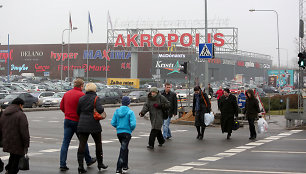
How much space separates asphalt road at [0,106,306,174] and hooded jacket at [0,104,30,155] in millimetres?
1714

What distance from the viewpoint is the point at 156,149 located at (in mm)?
15867

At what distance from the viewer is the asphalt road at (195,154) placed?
12.0 meters

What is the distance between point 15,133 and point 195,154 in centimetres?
596

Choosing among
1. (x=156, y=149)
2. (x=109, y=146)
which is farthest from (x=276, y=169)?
(x=109, y=146)

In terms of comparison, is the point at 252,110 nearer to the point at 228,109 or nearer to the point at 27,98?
the point at 228,109

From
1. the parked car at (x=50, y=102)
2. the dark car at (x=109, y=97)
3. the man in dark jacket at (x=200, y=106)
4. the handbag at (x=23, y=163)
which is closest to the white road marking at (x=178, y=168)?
the handbag at (x=23, y=163)

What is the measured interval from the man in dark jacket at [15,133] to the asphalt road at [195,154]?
5.17 feet

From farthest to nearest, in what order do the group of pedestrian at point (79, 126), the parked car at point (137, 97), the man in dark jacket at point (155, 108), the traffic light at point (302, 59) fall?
1. the parked car at point (137, 97)
2. the traffic light at point (302, 59)
3. the man in dark jacket at point (155, 108)
4. the group of pedestrian at point (79, 126)

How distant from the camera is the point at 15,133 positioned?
996 cm

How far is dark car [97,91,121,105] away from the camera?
52391mm

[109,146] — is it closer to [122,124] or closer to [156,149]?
[156,149]

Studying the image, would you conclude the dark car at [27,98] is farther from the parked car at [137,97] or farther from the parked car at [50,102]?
the parked car at [137,97]

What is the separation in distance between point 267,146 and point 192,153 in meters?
2.98

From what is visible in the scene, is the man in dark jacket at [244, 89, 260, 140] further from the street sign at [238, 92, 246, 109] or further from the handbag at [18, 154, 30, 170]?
the handbag at [18, 154, 30, 170]
